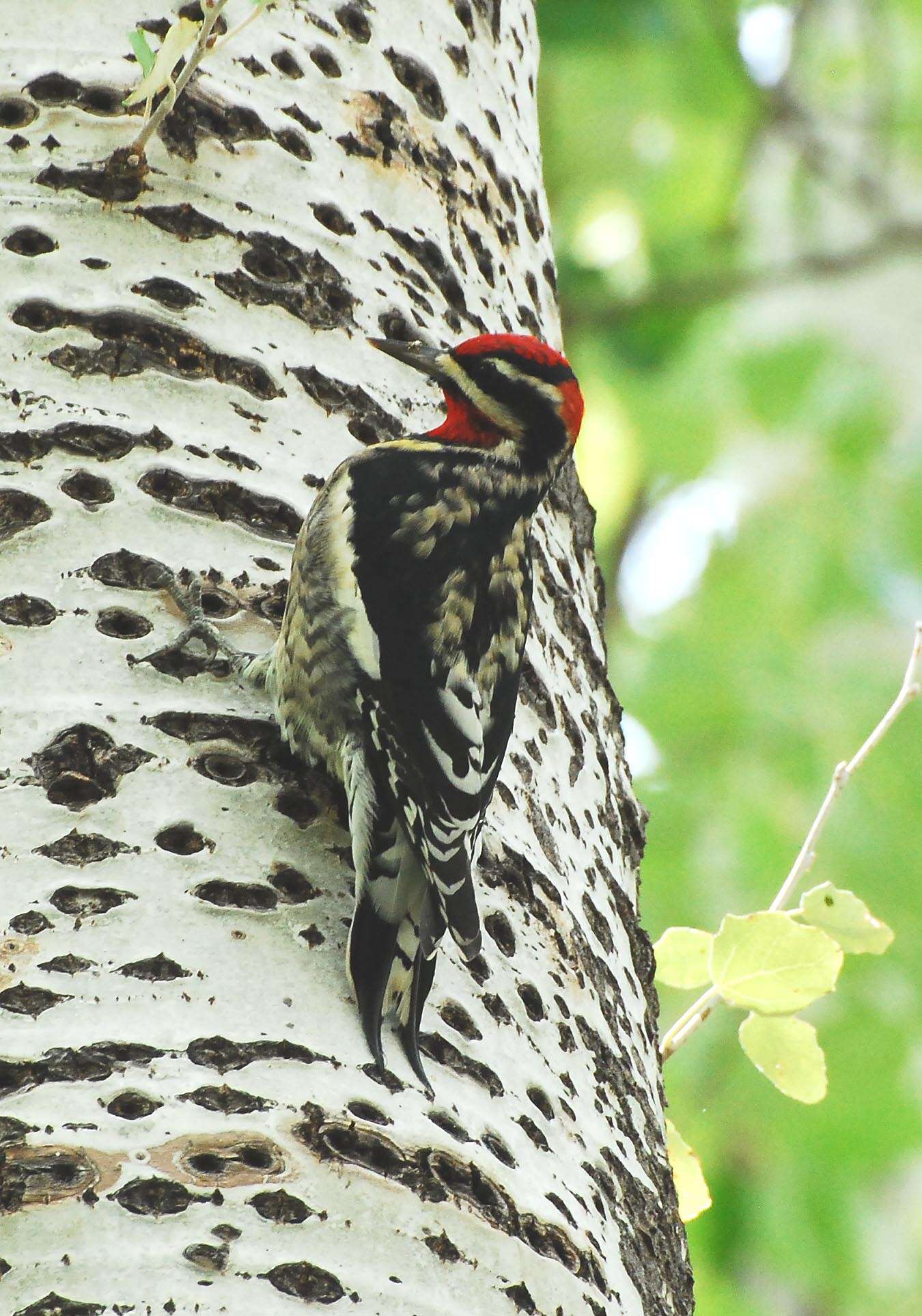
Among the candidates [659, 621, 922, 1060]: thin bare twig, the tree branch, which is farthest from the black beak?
the tree branch

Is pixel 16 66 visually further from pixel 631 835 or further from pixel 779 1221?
pixel 779 1221

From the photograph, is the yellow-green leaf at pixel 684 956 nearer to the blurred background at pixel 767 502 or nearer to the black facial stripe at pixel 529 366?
the black facial stripe at pixel 529 366

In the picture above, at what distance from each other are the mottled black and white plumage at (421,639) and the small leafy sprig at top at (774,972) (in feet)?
1.41

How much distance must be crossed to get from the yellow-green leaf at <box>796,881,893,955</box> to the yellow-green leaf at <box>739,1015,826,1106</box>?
0.43 ft

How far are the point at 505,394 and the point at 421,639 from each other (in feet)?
1.27

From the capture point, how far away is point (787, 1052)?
7.43ft

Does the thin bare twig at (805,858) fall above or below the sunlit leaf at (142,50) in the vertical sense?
below

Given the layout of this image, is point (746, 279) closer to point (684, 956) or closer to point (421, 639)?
point (421, 639)

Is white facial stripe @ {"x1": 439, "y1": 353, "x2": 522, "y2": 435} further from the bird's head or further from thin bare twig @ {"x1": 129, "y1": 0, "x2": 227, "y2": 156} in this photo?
thin bare twig @ {"x1": 129, "y1": 0, "x2": 227, "y2": 156}

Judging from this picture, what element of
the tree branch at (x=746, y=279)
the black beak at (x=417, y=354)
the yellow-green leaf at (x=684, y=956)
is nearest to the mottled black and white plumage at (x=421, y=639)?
the black beak at (x=417, y=354)

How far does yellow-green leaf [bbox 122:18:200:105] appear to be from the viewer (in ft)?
6.36

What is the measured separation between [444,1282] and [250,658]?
761 mm

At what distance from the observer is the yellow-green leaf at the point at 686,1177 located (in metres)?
2.28

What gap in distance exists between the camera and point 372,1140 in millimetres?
1567
